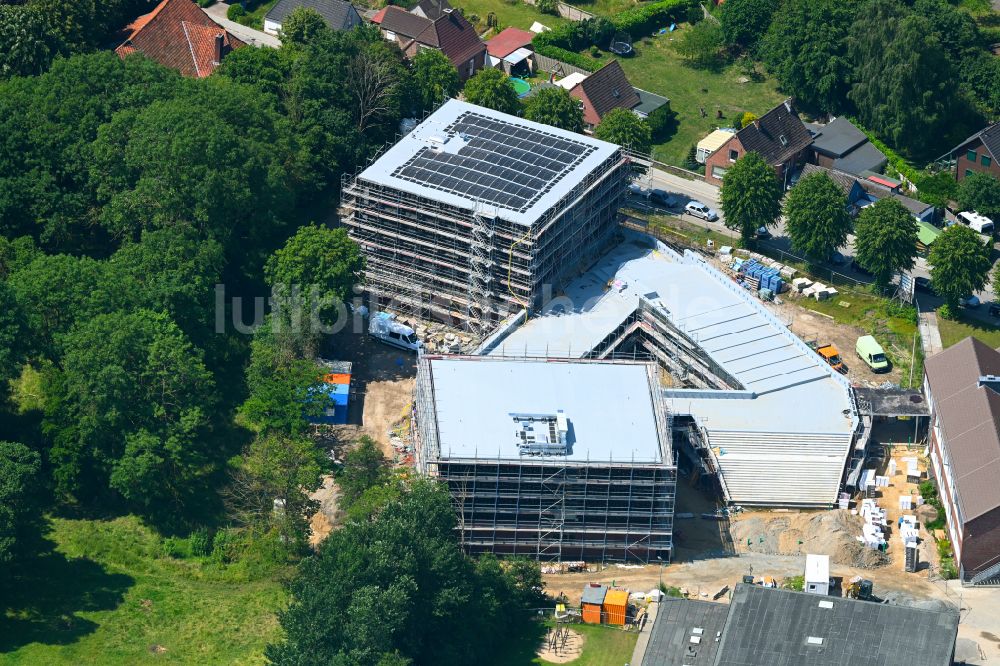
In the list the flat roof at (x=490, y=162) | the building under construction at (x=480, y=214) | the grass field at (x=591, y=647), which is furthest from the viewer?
the flat roof at (x=490, y=162)

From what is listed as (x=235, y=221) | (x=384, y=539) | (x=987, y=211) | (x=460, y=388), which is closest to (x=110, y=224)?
(x=235, y=221)

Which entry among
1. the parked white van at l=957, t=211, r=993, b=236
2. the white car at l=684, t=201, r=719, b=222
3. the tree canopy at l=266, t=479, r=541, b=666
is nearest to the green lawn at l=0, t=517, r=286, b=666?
the tree canopy at l=266, t=479, r=541, b=666

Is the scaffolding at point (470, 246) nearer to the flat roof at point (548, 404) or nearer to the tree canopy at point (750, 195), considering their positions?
the tree canopy at point (750, 195)

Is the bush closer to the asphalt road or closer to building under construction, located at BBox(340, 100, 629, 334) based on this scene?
building under construction, located at BBox(340, 100, 629, 334)

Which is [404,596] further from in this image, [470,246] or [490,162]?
[490,162]

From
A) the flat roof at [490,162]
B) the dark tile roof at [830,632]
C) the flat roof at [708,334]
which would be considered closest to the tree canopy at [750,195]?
the flat roof at [708,334]

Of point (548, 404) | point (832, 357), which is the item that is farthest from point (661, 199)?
point (548, 404)
